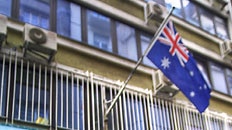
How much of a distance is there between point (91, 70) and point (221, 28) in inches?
283

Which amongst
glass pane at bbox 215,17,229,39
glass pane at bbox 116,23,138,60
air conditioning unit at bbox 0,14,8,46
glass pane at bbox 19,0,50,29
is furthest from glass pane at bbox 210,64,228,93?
air conditioning unit at bbox 0,14,8,46

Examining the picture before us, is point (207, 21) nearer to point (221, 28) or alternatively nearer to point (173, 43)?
point (221, 28)

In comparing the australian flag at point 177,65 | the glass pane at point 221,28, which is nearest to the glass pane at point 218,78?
the glass pane at point 221,28

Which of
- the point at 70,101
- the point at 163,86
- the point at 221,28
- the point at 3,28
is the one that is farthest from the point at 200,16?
the point at 3,28

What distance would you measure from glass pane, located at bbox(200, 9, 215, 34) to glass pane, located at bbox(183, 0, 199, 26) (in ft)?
1.04

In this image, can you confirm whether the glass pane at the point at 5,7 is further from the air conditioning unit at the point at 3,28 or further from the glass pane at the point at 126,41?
the glass pane at the point at 126,41

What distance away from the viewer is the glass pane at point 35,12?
32.9 feet

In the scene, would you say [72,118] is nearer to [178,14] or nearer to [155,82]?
[155,82]

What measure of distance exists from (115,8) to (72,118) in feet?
12.9

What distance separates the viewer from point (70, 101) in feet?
31.3

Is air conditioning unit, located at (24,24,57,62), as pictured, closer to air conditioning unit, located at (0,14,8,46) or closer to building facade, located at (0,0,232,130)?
building facade, located at (0,0,232,130)

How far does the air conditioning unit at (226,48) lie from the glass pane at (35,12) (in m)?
6.68

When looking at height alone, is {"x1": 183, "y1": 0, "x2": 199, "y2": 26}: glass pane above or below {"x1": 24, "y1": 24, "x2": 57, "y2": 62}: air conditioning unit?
above

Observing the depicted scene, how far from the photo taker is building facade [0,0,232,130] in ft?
29.5
